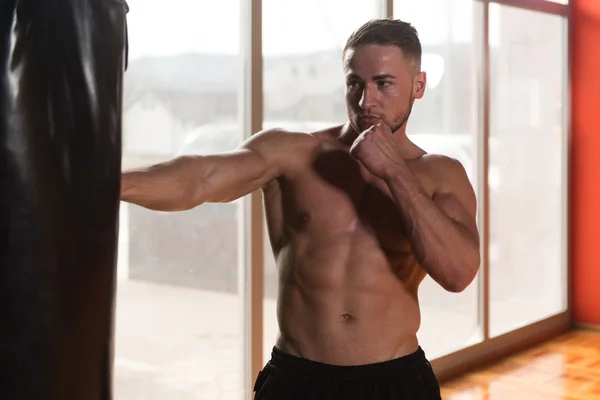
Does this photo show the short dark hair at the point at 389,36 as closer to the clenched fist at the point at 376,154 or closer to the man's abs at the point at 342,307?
the clenched fist at the point at 376,154

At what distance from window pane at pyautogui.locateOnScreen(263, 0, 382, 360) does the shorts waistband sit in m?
1.30

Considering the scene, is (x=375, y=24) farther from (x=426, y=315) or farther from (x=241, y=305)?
(x=426, y=315)


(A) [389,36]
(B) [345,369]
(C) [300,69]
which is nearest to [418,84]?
(A) [389,36]

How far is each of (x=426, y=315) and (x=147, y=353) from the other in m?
1.65

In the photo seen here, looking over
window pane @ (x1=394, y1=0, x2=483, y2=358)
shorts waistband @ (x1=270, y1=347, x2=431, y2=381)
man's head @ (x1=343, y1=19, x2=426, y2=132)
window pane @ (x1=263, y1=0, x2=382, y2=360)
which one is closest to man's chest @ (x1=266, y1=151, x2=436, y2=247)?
man's head @ (x1=343, y1=19, x2=426, y2=132)

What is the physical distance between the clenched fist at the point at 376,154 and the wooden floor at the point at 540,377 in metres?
2.31

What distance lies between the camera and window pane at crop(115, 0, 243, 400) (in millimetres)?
2459

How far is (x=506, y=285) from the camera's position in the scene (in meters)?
4.45

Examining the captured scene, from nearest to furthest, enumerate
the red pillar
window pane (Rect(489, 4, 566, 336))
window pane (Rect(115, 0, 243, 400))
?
window pane (Rect(115, 0, 243, 400)) < window pane (Rect(489, 4, 566, 336)) < the red pillar

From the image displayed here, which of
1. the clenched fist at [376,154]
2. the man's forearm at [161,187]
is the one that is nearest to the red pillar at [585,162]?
the clenched fist at [376,154]

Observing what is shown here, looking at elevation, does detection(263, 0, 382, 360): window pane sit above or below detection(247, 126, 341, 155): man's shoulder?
above

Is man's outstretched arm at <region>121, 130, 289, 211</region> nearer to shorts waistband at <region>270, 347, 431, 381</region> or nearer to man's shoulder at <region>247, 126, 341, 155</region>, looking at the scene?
man's shoulder at <region>247, 126, 341, 155</region>

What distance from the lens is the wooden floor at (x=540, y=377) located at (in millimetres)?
3547

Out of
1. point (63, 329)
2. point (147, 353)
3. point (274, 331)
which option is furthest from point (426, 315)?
point (63, 329)
